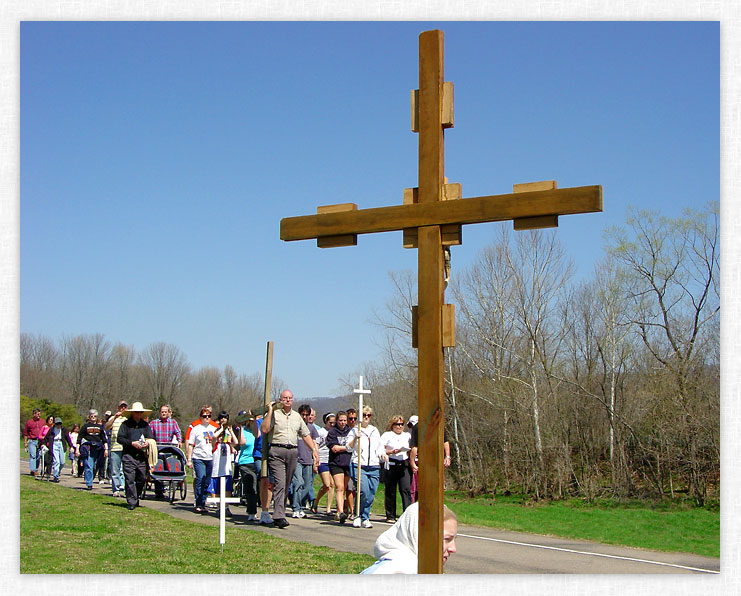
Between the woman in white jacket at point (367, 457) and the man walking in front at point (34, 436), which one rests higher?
the woman in white jacket at point (367, 457)

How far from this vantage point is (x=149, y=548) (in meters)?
9.50

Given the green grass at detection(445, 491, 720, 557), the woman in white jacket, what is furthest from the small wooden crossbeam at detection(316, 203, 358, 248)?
the green grass at detection(445, 491, 720, 557)

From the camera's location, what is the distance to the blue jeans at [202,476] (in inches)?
573

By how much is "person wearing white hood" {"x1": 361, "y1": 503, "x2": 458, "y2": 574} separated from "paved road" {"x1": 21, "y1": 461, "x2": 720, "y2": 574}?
485 cm

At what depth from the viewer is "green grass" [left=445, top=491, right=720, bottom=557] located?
14.4 m

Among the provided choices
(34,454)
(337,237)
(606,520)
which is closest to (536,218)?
(337,237)

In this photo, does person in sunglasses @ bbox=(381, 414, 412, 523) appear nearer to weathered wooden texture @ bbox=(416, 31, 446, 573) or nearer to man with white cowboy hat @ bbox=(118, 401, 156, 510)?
man with white cowboy hat @ bbox=(118, 401, 156, 510)

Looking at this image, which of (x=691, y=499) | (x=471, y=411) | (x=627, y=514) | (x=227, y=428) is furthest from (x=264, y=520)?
(x=471, y=411)

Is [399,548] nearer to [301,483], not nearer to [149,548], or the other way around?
[149,548]

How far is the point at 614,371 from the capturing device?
91.9 ft

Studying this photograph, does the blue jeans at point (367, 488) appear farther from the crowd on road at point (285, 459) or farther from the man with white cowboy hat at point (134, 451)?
the man with white cowboy hat at point (134, 451)

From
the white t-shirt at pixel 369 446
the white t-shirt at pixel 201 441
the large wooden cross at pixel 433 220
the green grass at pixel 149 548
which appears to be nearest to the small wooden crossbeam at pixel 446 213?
the large wooden cross at pixel 433 220

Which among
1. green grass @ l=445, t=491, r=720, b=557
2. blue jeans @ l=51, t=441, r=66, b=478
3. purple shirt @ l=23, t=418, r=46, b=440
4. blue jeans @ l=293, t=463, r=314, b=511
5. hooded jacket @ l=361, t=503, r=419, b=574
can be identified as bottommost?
green grass @ l=445, t=491, r=720, b=557

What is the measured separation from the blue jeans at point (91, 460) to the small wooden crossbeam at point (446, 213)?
15.5 m
